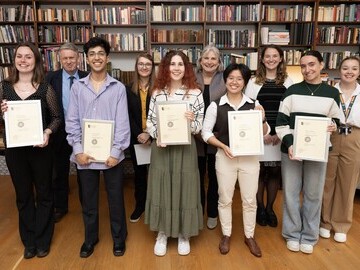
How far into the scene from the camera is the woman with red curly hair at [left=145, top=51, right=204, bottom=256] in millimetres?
2281

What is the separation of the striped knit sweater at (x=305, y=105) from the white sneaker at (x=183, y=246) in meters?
1.06

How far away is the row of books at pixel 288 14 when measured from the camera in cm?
493

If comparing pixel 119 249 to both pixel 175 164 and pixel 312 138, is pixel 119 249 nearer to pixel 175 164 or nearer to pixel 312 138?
pixel 175 164

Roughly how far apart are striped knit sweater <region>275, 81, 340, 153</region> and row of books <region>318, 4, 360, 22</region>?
332 cm

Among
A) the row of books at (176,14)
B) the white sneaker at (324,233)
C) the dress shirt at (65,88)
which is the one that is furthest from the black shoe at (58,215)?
the row of books at (176,14)

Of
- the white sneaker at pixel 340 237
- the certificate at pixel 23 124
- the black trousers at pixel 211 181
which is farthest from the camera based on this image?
the black trousers at pixel 211 181

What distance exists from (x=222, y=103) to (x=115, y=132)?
32.4 inches

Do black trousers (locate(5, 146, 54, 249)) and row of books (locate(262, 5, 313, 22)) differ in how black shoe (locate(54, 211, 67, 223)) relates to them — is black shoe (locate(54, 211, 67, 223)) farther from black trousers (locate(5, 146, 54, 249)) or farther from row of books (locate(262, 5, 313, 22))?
row of books (locate(262, 5, 313, 22))

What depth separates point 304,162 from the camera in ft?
7.76

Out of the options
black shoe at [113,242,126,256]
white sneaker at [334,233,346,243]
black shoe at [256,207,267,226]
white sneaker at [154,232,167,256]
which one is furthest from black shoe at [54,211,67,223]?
white sneaker at [334,233,346,243]

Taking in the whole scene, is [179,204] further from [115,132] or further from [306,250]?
[306,250]

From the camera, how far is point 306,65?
228 cm

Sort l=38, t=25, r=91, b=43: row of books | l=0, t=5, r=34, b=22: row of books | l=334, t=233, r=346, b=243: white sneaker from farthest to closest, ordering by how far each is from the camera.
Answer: l=38, t=25, r=91, b=43: row of books → l=0, t=5, r=34, b=22: row of books → l=334, t=233, r=346, b=243: white sneaker

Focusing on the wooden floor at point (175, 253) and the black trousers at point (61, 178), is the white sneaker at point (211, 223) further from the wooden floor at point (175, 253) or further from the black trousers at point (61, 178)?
the black trousers at point (61, 178)
